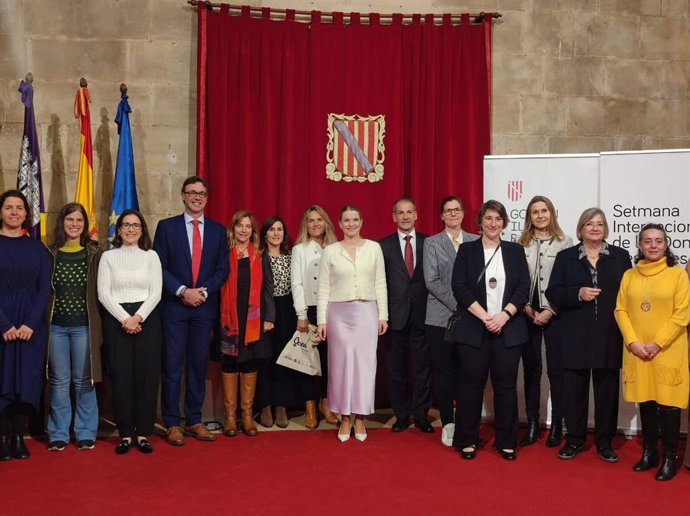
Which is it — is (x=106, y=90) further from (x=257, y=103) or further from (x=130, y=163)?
(x=257, y=103)

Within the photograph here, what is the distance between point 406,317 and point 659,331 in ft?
5.38

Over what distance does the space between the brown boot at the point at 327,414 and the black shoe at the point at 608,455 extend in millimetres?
1838

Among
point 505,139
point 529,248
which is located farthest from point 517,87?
point 529,248

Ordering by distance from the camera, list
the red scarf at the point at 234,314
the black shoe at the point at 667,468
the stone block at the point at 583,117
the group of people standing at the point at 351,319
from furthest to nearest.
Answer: the stone block at the point at 583,117 < the red scarf at the point at 234,314 < the group of people standing at the point at 351,319 < the black shoe at the point at 667,468

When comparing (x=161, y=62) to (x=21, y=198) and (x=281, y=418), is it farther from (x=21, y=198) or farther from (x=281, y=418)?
(x=281, y=418)

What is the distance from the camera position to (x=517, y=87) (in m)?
6.25

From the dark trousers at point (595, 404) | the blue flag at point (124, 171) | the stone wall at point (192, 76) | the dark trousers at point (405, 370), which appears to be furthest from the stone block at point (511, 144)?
the blue flag at point (124, 171)

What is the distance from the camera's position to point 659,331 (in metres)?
4.01

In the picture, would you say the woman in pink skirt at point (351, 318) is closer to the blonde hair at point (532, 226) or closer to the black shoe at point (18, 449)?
the blonde hair at point (532, 226)

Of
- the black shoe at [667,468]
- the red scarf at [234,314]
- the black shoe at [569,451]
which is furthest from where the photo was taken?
the red scarf at [234,314]

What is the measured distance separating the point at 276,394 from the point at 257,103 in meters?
2.35

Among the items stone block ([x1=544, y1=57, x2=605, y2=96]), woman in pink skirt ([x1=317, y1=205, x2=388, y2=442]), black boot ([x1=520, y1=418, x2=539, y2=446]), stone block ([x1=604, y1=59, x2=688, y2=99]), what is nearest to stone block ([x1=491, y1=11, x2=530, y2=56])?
stone block ([x1=544, y1=57, x2=605, y2=96])

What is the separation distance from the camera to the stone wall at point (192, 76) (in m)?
5.81

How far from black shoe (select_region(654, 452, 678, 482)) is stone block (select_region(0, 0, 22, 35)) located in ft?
18.2
